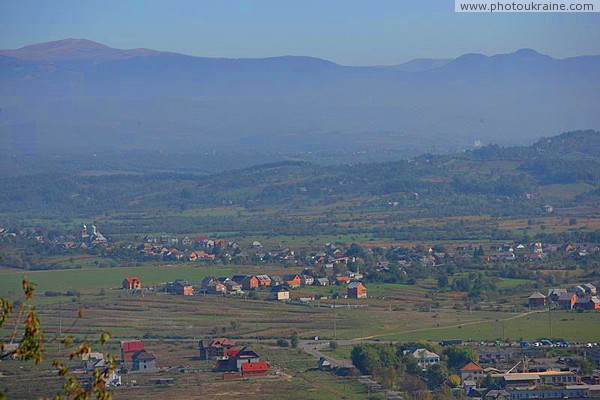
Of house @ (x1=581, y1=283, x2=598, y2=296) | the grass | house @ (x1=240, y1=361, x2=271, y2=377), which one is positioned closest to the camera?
house @ (x1=240, y1=361, x2=271, y2=377)

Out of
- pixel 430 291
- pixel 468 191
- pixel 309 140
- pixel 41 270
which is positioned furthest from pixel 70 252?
pixel 309 140

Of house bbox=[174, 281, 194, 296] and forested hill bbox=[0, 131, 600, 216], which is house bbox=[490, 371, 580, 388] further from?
forested hill bbox=[0, 131, 600, 216]

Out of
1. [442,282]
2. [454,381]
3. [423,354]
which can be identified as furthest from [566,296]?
[454,381]

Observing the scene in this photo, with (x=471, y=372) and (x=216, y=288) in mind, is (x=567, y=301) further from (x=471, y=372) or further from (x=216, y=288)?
(x=471, y=372)

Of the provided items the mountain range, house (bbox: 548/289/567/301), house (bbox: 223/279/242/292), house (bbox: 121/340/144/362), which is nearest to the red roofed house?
house (bbox: 121/340/144/362)

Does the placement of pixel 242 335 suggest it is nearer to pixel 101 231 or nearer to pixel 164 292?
pixel 164 292

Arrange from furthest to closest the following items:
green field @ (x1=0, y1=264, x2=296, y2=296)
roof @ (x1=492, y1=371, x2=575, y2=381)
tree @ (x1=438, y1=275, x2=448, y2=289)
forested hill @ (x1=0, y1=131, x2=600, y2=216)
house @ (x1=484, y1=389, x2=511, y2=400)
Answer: forested hill @ (x1=0, y1=131, x2=600, y2=216) → tree @ (x1=438, y1=275, x2=448, y2=289) → green field @ (x1=0, y1=264, x2=296, y2=296) → roof @ (x1=492, y1=371, x2=575, y2=381) → house @ (x1=484, y1=389, x2=511, y2=400)
